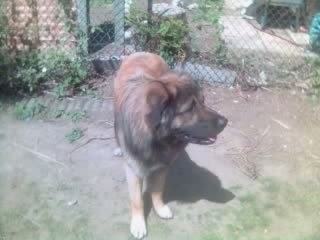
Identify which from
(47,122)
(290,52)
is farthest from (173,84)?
(290,52)

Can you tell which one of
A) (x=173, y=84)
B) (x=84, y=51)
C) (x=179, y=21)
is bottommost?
(x=84, y=51)

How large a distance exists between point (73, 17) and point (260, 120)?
224 centimetres

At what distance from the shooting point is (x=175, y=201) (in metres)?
3.89

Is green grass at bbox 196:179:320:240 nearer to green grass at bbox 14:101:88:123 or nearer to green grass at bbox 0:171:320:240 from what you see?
green grass at bbox 0:171:320:240

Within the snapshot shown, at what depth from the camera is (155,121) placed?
112 inches

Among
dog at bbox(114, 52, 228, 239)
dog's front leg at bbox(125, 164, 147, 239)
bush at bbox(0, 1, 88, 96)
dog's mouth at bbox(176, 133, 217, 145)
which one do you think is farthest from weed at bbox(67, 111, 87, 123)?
dog's mouth at bbox(176, 133, 217, 145)

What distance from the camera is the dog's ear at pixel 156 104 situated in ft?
9.18

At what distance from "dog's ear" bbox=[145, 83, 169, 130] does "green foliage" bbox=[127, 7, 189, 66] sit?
Result: 8.63ft

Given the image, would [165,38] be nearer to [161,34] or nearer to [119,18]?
[161,34]

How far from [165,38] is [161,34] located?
0.22 feet

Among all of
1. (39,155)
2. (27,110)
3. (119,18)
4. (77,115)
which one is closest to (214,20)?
(119,18)

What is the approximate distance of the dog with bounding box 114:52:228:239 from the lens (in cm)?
288

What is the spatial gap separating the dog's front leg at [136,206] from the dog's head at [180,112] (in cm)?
59

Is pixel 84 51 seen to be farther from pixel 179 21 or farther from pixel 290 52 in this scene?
pixel 290 52
